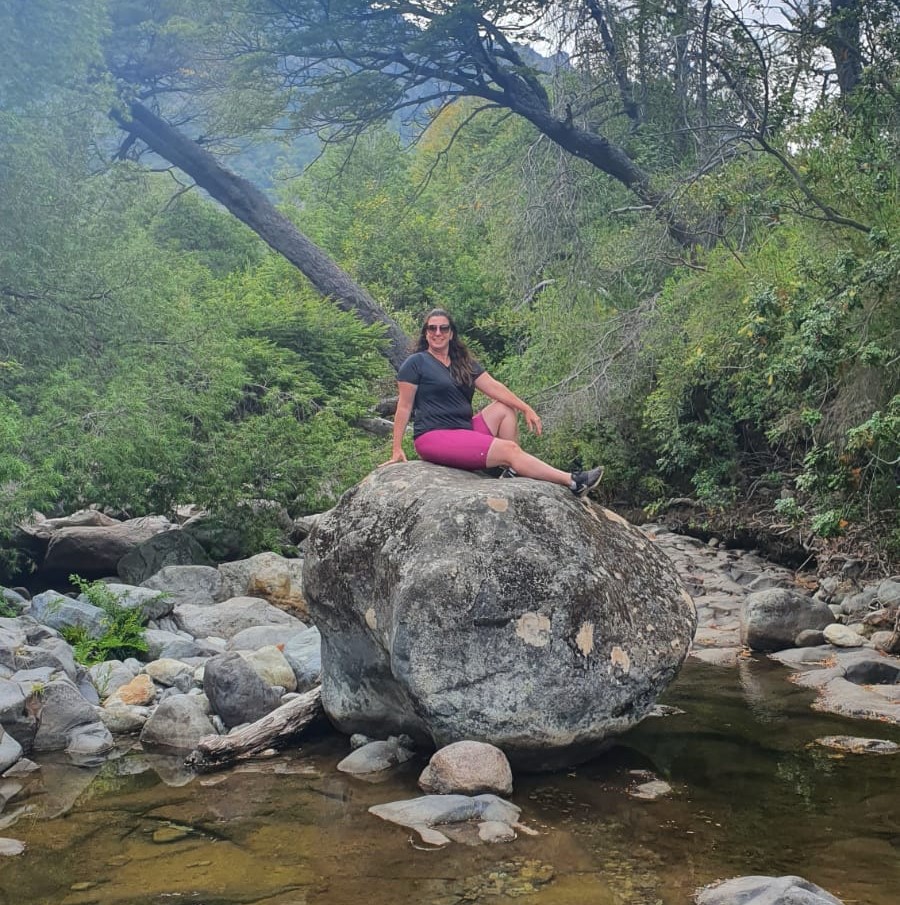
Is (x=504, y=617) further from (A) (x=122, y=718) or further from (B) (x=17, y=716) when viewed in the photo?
(B) (x=17, y=716)

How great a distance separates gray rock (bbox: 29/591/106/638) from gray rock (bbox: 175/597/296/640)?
981mm

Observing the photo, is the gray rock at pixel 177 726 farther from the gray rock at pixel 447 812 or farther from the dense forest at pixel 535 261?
the dense forest at pixel 535 261

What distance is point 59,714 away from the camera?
7594 millimetres

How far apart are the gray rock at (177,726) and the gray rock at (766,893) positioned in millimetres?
4049

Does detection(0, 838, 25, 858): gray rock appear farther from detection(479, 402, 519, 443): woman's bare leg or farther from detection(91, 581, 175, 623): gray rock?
detection(91, 581, 175, 623): gray rock

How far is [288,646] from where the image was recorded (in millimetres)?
9453

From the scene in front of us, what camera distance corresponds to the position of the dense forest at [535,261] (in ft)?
35.3

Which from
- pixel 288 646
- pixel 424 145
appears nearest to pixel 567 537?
pixel 288 646

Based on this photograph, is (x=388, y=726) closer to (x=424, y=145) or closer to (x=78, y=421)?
(x=78, y=421)

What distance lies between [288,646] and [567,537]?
3480 millimetres

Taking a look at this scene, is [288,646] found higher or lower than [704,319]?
lower

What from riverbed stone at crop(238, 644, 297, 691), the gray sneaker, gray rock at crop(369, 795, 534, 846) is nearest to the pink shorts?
the gray sneaker

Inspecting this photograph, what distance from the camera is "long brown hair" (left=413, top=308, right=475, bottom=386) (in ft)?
26.7

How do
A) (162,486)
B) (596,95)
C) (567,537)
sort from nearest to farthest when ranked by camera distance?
(567,537) → (162,486) → (596,95)
